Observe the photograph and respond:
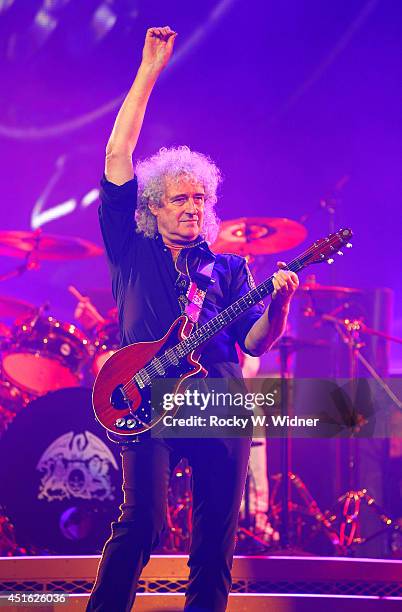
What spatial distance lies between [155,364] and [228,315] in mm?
327

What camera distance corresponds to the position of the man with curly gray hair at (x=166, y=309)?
279cm

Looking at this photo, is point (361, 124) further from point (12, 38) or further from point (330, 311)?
point (12, 38)

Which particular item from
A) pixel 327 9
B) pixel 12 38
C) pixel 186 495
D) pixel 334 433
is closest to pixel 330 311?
pixel 334 433

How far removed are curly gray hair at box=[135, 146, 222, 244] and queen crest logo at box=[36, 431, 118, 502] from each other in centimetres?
152

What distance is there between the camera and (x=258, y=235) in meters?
5.02

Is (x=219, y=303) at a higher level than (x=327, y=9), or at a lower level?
lower

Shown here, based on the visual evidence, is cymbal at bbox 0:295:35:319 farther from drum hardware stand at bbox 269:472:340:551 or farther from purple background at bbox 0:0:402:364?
drum hardware stand at bbox 269:472:340:551

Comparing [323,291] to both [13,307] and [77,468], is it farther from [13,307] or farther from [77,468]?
[13,307]

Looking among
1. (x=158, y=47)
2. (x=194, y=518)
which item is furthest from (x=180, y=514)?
(x=158, y=47)

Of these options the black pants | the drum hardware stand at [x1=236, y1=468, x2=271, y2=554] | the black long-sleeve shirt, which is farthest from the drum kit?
the black long-sleeve shirt

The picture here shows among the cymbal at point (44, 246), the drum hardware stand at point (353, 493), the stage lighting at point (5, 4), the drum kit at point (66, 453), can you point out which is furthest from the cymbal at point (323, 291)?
the stage lighting at point (5, 4)

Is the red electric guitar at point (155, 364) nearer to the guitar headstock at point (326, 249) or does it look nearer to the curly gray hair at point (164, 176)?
the guitar headstock at point (326, 249)

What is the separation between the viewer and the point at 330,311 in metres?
5.26

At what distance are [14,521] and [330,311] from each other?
7.72 feet
